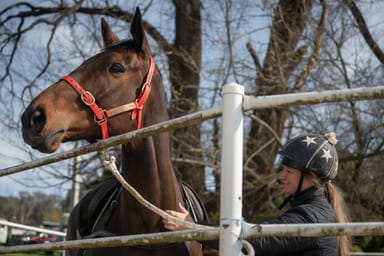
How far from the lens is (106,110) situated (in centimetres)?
298

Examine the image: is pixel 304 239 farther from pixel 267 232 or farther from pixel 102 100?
pixel 102 100

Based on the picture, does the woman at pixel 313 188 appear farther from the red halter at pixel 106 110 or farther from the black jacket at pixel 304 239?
the red halter at pixel 106 110

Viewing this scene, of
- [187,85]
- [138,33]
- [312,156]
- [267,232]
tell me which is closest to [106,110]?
[138,33]

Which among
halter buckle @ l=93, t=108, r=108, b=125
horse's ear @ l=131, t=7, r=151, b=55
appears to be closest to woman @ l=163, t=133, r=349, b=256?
halter buckle @ l=93, t=108, r=108, b=125

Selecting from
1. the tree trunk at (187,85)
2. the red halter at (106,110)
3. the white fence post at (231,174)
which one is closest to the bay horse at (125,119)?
the red halter at (106,110)

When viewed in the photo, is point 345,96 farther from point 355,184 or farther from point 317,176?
point 355,184

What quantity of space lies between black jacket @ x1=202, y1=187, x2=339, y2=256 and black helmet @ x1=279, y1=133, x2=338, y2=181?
3.9 inches

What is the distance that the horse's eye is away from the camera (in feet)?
10.1

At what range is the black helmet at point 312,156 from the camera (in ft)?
8.13

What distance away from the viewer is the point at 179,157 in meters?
9.72

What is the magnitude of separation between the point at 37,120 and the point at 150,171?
74cm

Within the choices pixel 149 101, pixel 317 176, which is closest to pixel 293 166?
pixel 317 176

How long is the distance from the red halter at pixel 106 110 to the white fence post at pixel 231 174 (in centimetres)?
130

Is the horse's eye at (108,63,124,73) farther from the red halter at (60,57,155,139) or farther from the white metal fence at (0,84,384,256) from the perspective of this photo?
the white metal fence at (0,84,384,256)
